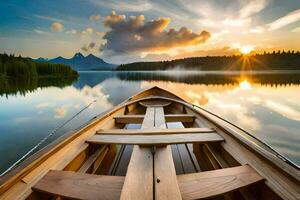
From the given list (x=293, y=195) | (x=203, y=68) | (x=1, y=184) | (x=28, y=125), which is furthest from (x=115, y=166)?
(x=203, y=68)

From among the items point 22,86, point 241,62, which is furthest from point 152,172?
point 241,62

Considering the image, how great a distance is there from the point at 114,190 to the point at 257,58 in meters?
152

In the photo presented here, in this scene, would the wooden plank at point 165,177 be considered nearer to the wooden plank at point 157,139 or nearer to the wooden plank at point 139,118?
the wooden plank at point 157,139

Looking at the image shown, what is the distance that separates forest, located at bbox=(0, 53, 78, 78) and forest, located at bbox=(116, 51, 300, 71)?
87.9 metres

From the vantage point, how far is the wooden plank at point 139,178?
52.6 inches

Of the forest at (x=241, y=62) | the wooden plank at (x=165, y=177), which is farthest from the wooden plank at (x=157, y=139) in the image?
the forest at (x=241, y=62)

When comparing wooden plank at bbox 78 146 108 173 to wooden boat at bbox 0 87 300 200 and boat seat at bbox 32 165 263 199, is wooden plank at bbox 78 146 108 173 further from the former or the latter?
boat seat at bbox 32 165 263 199

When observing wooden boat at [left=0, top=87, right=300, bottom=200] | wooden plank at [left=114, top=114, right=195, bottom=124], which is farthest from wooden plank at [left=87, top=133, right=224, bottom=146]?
wooden plank at [left=114, top=114, right=195, bottom=124]

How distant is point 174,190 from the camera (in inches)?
54.2

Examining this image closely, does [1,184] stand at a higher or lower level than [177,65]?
lower

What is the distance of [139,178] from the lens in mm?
1545

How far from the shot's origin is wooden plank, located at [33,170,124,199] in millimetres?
1445

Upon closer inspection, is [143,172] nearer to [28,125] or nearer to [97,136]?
[97,136]

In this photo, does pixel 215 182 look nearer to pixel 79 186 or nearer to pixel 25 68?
pixel 79 186
